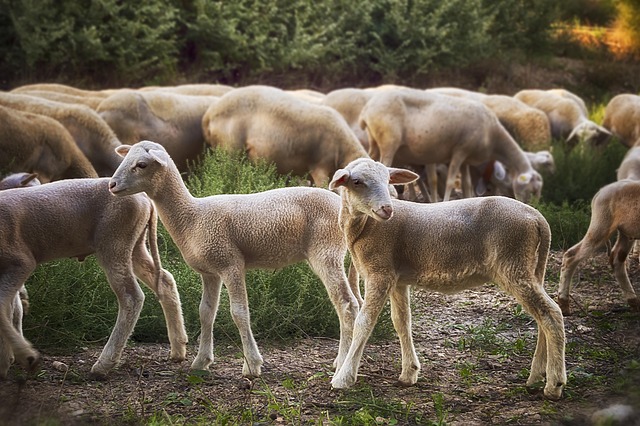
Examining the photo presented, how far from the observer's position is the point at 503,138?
1143 centimetres

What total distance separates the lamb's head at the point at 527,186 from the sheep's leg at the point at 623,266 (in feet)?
13.8

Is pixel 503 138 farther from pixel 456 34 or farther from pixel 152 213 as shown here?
pixel 456 34

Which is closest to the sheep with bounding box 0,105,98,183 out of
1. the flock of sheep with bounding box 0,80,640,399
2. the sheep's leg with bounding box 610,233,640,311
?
the flock of sheep with bounding box 0,80,640,399

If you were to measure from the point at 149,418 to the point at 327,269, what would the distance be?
130 cm

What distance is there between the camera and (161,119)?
34.8 ft

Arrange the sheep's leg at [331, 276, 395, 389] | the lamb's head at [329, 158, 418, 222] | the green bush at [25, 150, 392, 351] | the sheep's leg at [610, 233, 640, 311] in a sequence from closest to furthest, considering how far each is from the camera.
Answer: the lamb's head at [329, 158, 418, 222] < the sheep's leg at [331, 276, 395, 389] < the green bush at [25, 150, 392, 351] < the sheep's leg at [610, 233, 640, 311]

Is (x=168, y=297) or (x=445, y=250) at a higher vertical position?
(x=445, y=250)

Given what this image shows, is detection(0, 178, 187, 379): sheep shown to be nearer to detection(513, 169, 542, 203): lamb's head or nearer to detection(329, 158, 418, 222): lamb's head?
detection(329, 158, 418, 222): lamb's head

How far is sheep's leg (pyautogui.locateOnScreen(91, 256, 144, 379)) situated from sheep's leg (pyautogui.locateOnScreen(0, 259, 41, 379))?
16.1 inches

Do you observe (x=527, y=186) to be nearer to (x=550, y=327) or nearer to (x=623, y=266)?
(x=623, y=266)

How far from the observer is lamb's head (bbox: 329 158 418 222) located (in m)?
4.62

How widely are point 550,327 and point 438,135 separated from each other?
248 inches

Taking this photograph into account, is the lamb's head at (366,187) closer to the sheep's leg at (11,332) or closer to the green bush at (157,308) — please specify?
the green bush at (157,308)

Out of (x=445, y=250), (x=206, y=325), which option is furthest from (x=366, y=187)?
(x=206, y=325)
